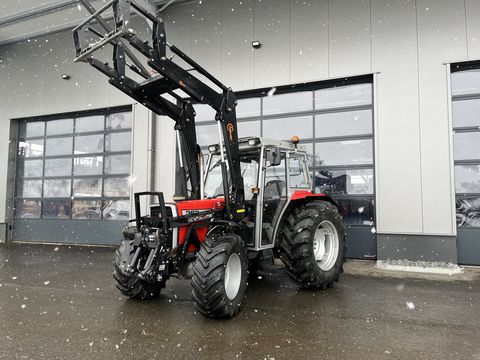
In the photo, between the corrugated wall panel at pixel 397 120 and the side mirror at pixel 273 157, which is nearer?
the side mirror at pixel 273 157

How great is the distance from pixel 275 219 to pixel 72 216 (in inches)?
334

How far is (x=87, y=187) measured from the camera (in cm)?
1173

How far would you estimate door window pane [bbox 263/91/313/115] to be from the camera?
909 cm

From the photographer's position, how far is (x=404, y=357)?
3199 millimetres

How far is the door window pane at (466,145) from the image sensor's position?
7.62 metres

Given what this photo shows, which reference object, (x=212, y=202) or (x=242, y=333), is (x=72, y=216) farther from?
(x=242, y=333)

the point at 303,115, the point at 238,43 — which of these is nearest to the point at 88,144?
the point at 238,43

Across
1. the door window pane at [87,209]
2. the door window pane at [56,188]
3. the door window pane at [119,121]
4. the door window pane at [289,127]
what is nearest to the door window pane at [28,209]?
the door window pane at [56,188]

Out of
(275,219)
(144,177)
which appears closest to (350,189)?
(275,219)

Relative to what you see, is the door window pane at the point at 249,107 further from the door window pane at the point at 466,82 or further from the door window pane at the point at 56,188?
the door window pane at the point at 56,188

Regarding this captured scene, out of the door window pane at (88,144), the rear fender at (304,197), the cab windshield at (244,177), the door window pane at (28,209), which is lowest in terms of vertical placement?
the door window pane at (28,209)

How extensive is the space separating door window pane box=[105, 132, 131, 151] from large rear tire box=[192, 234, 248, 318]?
7.52 meters

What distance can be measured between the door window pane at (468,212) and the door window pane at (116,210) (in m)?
8.13

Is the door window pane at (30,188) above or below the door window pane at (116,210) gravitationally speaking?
above
